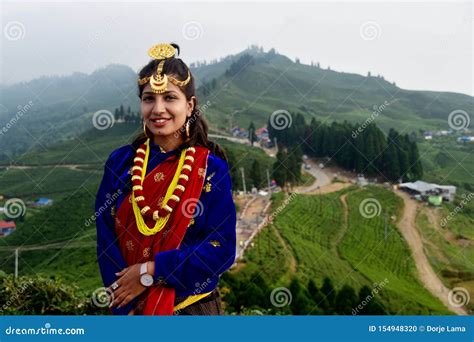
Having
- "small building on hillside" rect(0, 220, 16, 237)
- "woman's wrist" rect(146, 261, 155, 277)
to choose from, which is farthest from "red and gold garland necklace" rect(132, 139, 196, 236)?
"small building on hillside" rect(0, 220, 16, 237)

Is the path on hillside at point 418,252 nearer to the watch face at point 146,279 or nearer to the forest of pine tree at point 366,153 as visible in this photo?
the forest of pine tree at point 366,153

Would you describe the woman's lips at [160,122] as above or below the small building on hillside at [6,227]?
above

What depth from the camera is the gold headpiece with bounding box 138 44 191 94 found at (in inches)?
93.1

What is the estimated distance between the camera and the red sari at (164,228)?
235 cm

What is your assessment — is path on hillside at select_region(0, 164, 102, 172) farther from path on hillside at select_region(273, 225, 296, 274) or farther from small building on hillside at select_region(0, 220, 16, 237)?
path on hillside at select_region(273, 225, 296, 274)

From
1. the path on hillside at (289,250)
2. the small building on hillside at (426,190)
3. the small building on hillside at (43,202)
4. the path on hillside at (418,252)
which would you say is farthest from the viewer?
the small building on hillside at (43,202)

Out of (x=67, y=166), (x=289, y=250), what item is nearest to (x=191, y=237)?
(x=289, y=250)

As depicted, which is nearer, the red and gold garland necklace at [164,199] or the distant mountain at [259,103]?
the red and gold garland necklace at [164,199]

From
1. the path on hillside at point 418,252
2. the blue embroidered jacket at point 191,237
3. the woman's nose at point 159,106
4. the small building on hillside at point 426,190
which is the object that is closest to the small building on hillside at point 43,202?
the path on hillside at point 418,252

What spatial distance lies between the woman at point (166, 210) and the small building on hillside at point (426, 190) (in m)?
25.6

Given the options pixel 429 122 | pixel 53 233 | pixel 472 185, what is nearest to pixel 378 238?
pixel 472 185

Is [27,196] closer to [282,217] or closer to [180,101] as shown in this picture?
[282,217]

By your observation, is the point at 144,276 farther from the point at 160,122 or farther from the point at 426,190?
the point at 426,190

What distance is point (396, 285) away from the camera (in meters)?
18.8
